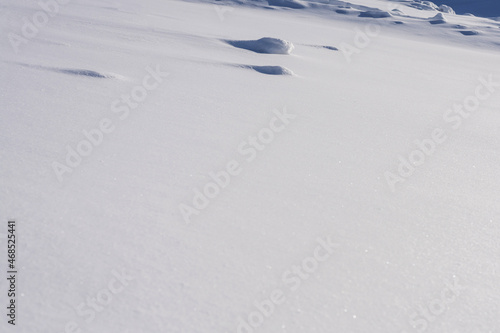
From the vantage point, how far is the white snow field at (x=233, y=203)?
0.92 meters

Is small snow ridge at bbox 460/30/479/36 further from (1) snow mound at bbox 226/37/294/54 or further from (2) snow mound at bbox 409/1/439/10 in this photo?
(2) snow mound at bbox 409/1/439/10

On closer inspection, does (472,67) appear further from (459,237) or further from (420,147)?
(459,237)

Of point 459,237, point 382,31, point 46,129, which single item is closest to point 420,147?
point 459,237

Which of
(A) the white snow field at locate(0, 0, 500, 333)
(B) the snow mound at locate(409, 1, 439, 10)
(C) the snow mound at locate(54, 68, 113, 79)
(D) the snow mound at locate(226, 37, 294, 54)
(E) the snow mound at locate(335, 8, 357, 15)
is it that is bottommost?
(B) the snow mound at locate(409, 1, 439, 10)

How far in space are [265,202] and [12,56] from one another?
1929mm

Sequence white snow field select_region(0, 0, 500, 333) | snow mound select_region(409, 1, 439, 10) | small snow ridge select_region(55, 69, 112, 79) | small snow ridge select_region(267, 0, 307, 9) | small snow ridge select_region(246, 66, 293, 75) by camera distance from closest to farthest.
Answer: white snow field select_region(0, 0, 500, 333) → small snow ridge select_region(55, 69, 112, 79) → small snow ridge select_region(246, 66, 293, 75) → small snow ridge select_region(267, 0, 307, 9) → snow mound select_region(409, 1, 439, 10)

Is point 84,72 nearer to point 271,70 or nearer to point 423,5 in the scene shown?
point 271,70

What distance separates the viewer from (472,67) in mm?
5922

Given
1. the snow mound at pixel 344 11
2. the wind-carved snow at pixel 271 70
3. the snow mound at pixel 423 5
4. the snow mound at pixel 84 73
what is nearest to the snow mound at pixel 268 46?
the wind-carved snow at pixel 271 70

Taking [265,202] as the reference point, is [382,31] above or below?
below

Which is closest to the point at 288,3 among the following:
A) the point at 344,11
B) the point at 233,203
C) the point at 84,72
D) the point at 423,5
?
the point at 344,11

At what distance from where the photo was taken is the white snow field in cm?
92

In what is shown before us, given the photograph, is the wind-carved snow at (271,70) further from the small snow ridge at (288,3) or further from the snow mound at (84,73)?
the small snow ridge at (288,3)

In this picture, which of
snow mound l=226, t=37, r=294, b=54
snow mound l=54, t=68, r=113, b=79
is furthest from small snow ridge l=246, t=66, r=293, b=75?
snow mound l=54, t=68, r=113, b=79
